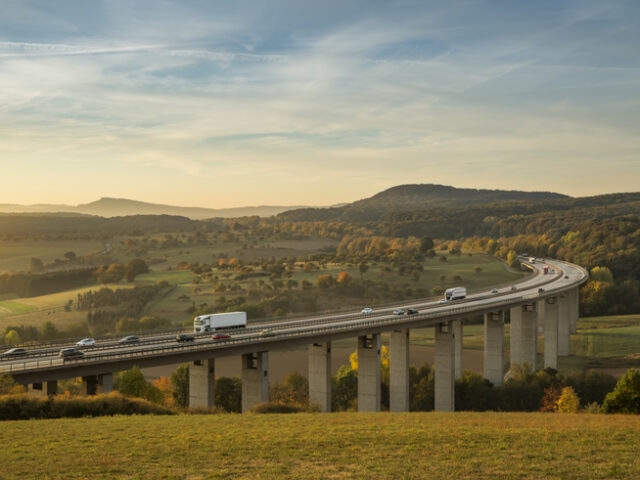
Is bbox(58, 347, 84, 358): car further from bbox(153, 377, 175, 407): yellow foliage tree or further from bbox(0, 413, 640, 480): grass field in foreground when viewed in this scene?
bbox(153, 377, 175, 407): yellow foliage tree

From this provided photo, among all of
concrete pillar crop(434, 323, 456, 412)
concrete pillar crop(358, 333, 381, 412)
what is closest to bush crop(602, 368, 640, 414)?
concrete pillar crop(358, 333, 381, 412)

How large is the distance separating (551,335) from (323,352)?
5437cm

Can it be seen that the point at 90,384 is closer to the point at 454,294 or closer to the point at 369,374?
the point at 369,374

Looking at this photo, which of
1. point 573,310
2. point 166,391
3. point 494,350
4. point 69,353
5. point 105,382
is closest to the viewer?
point 69,353

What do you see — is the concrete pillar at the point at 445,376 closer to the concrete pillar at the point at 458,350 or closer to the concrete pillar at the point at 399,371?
the concrete pillar at the point at 399,371

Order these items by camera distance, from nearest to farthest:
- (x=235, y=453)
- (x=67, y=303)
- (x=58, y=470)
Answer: (x=58, y=470) → (x=235, y=453) → (x=67, y=303)

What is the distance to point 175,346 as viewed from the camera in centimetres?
4738

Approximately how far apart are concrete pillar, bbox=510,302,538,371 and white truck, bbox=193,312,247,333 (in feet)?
154

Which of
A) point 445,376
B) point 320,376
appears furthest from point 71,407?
point 445,376

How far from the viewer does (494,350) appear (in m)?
81.6

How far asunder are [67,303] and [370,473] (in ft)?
455

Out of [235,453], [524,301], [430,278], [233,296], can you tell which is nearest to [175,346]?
[235,453]

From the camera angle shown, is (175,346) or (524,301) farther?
(524,301)

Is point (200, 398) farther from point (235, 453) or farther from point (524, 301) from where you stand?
point (524, 301)
